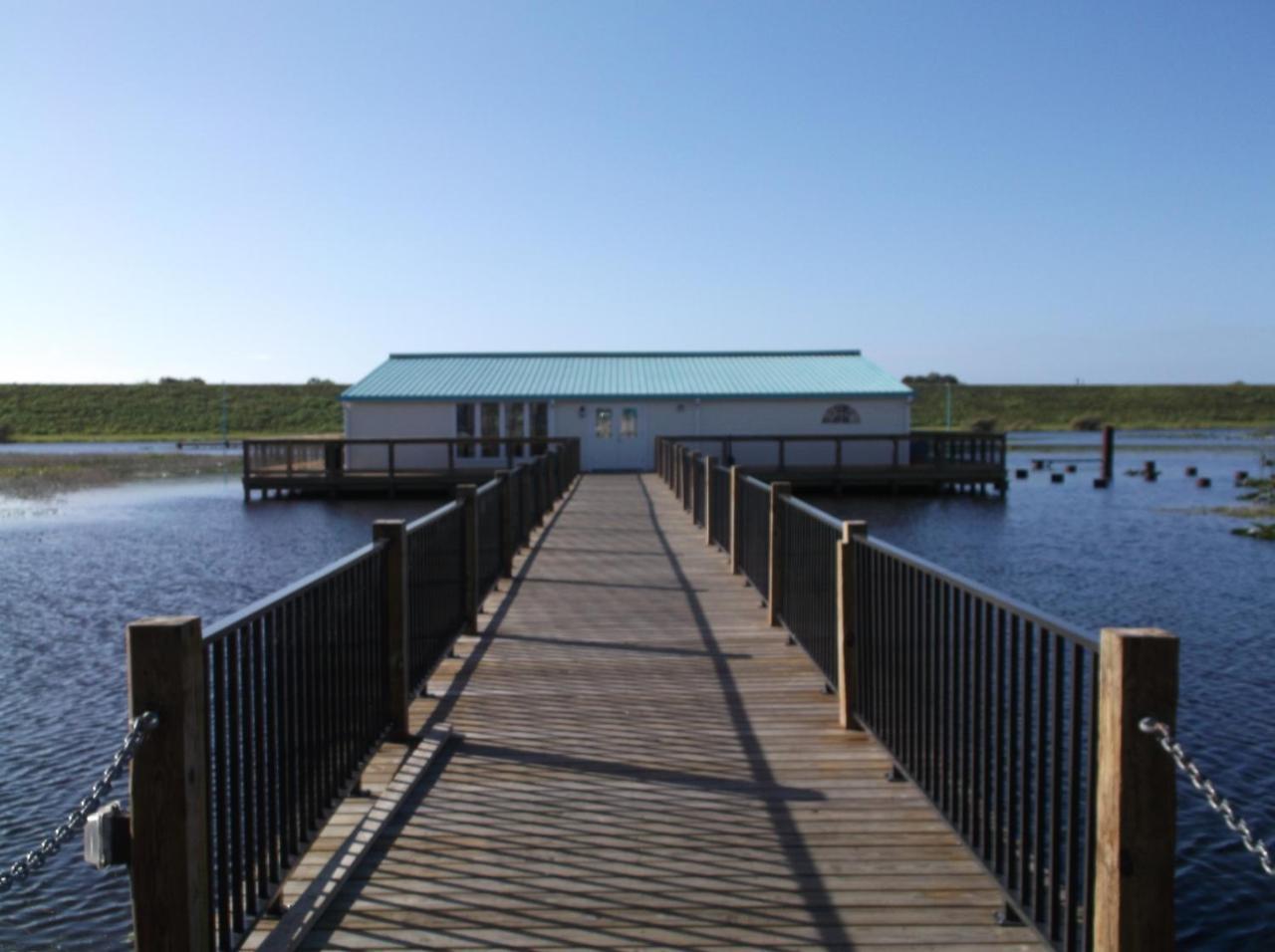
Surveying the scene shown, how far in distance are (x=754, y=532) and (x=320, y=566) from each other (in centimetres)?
1087

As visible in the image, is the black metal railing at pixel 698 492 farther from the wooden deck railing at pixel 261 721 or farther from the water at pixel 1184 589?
the wooden deck railing at pixel 261 721

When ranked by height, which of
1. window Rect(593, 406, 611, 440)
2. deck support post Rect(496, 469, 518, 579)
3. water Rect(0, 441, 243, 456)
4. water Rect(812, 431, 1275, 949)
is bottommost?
water Rect(812, 431, 1275, 949)

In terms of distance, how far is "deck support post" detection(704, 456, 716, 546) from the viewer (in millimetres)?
15680

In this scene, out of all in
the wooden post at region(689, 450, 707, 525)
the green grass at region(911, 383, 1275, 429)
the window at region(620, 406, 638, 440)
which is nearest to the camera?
the wooden post at region(689, 450, 707, 525)

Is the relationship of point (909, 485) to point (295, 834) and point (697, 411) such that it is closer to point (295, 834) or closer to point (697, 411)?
point (697, 411)

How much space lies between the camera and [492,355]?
46938 mm

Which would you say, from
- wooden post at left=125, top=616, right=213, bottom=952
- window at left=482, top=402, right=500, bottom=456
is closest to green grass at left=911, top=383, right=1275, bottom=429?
window at left=482, top=402, right=500, bottom=456

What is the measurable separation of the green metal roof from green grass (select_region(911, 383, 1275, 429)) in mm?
69702

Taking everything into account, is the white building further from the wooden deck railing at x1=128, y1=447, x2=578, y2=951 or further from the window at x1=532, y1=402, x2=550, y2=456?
the wooden deck railing at x1=128, y1=447, x2=578, y2=951

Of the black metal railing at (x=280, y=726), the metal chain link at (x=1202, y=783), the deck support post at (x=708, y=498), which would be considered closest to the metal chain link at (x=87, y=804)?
the black metal railing at (x=280, y=726)

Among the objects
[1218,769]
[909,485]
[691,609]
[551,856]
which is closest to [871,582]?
[551,856]

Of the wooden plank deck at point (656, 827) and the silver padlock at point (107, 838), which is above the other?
the silver padlock at point (107, 838)

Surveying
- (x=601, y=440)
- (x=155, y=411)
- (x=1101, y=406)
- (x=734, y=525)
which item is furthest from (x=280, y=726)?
(x=1101, y=406)

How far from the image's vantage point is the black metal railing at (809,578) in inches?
278
